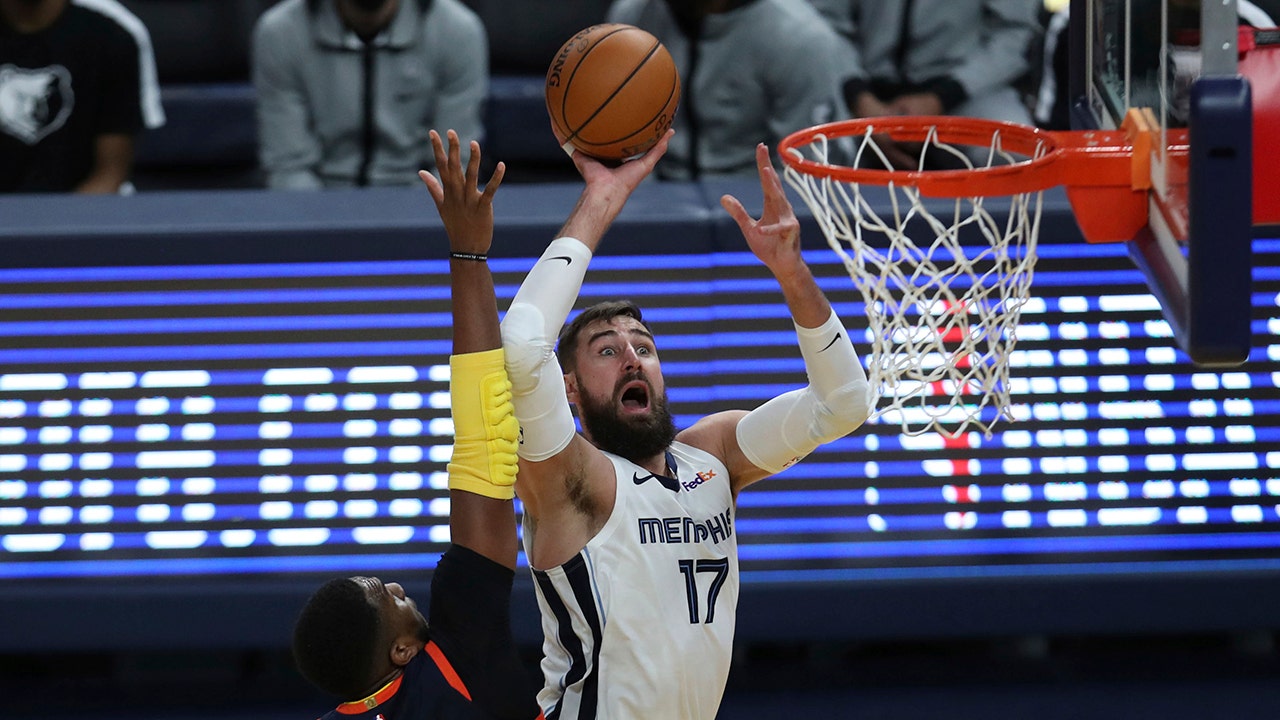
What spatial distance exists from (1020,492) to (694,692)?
2157 millimetres

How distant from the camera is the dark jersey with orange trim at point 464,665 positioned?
328cm

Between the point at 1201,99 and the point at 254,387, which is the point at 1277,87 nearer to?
the point at 1201,99

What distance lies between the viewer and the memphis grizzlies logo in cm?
659

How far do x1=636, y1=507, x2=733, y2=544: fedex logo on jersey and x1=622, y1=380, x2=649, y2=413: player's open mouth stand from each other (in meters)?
0.30

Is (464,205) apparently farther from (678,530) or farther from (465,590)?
(678,530)

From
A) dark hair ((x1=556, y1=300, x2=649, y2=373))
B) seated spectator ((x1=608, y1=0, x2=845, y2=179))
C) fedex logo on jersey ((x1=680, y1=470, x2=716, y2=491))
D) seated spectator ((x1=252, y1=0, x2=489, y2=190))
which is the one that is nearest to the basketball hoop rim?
dark hair ((x1=556, y1=300, x2=649, y2=373))

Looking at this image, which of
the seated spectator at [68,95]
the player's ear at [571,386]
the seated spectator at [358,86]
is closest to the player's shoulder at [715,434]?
the player's ear at [571,386]

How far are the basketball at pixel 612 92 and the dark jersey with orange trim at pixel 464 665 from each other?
1.04 metres

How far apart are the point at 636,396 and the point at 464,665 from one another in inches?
36.5

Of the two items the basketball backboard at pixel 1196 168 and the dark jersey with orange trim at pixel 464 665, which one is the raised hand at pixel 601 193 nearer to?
the dark jersey with orange trim at pixel 464 665

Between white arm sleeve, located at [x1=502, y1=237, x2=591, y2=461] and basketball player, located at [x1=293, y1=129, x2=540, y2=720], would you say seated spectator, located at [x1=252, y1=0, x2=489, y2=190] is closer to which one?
white arm sleeve, located at [x1=502, y1=237, x2=591, y2=461]

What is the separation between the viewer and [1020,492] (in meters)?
5.50

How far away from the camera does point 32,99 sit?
21.7ft

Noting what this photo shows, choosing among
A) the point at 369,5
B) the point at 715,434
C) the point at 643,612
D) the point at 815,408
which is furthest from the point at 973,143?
the point at 369,5
